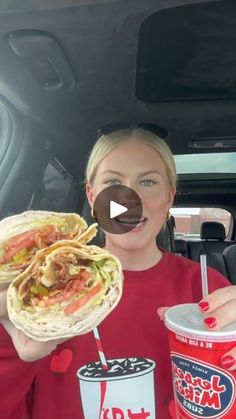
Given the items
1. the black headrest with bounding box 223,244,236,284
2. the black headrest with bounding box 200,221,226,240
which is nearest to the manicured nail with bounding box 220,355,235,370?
the black headrest with bounding box 223,244,236,284

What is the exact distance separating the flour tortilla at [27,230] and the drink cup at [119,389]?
0.38 m

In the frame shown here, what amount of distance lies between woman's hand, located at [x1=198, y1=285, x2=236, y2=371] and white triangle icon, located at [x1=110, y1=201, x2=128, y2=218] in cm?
37

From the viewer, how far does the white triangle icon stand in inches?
41.2

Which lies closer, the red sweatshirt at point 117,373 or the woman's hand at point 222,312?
the woman's hand at point 222,312

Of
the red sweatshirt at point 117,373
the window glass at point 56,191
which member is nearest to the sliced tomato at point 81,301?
the red sweatshirt at point 117,373

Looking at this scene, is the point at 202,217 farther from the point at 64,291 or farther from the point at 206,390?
the point at 64,291

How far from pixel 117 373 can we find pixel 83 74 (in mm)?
880

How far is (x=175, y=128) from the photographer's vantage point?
192cm

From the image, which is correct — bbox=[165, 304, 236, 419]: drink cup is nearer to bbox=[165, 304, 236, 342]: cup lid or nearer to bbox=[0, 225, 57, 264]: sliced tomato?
bbox=[165, 304, 236, 342]: cup lid

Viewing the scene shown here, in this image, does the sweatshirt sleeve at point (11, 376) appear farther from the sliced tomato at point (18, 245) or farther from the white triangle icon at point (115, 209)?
the white triangle icon at point (115, 209)

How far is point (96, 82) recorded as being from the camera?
1.46 meters

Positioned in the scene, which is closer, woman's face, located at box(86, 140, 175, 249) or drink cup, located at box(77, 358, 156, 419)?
drink cup, located at box(77, 358, 156, 419)

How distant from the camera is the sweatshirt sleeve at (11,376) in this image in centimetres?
75
